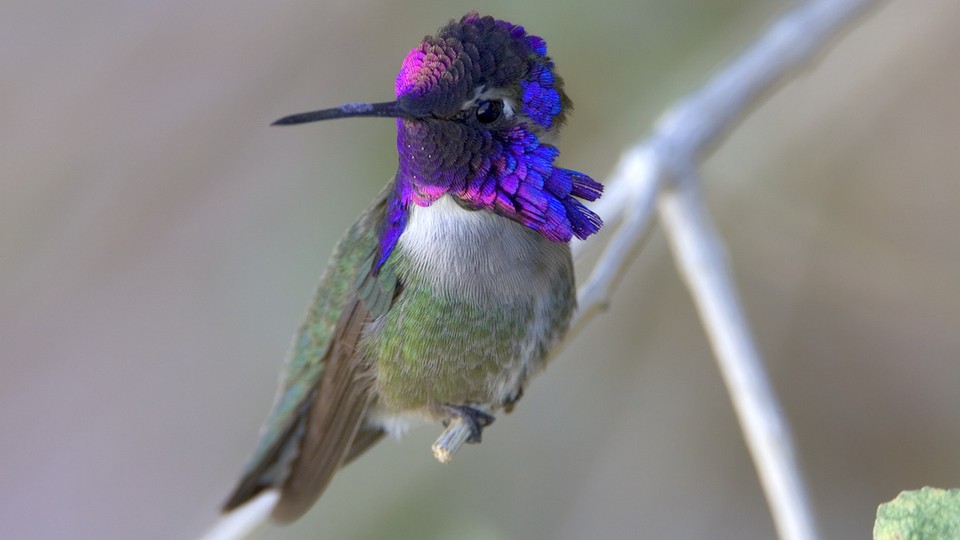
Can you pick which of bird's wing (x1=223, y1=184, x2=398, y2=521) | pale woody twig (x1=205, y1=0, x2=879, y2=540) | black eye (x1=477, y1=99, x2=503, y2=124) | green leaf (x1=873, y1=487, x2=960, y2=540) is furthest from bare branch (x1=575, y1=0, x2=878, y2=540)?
green leaf (x1=873, y1=487, x2=960, y2=540)

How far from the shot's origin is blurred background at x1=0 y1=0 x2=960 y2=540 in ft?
13.3

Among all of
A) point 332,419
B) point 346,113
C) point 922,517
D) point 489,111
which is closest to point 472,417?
point 332,419

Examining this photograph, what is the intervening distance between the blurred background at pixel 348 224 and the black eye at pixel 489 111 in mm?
1999

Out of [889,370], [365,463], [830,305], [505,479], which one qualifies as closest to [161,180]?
[365,463]

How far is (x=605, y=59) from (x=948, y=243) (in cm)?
164

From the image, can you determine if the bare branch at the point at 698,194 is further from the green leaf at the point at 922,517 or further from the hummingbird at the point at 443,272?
the green leaf at the point at 922,517

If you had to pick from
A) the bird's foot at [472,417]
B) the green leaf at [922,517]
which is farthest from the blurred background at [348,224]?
the green leaf at [922,517]

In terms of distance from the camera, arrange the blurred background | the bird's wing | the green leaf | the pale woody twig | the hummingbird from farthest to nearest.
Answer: the blurred background → the pale woody twig → the bird's wing → the hummingbird → the green leaf

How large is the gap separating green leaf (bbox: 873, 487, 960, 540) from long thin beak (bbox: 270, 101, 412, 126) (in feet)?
3.23

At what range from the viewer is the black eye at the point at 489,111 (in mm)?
1917

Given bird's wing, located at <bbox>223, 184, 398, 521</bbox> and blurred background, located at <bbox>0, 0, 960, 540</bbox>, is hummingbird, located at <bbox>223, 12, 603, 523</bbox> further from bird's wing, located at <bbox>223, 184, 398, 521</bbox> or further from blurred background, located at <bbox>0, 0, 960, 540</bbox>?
blurred background, located at <bbox>0, 0, 960, 540</bbox>

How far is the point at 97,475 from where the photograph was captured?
16.8 ft

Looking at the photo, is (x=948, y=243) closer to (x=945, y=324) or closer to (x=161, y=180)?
(x=945, y=324)

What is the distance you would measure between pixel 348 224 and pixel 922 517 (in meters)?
3.26
